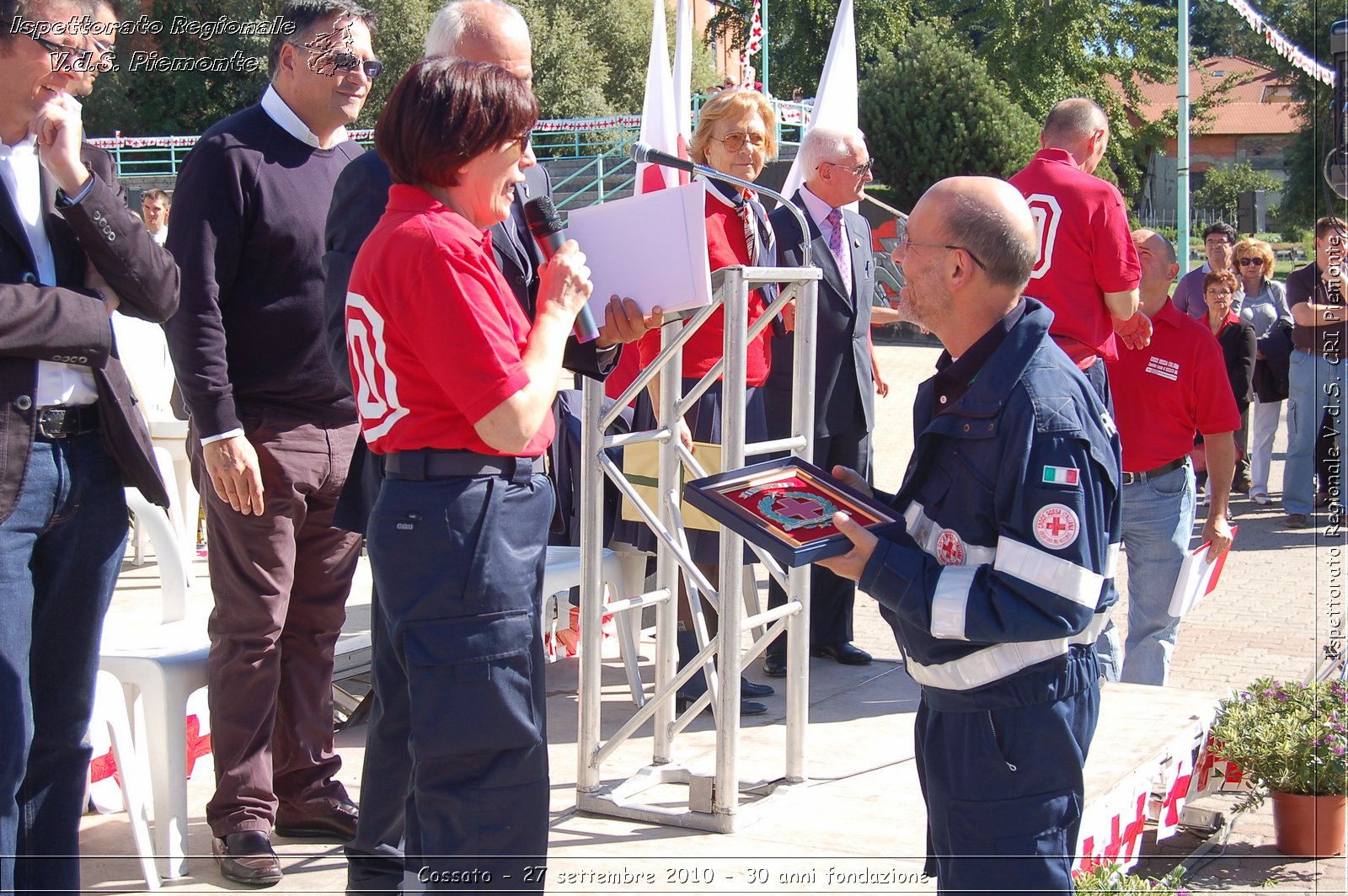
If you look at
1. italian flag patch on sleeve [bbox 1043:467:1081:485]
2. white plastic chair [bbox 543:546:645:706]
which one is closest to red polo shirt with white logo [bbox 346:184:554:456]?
italian flag patch on sleeve [bbox 1043:467:1081:485]

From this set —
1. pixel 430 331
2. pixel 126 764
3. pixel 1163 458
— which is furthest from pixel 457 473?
pixel 1163 458

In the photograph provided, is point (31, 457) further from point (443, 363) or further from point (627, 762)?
point (627, 762)

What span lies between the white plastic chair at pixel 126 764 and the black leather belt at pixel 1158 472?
3.85 m

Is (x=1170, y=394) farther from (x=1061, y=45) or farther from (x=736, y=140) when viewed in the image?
(x=1061, y=45)

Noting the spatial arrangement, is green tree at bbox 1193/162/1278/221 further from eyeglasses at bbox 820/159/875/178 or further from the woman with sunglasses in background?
eyeglasses at bbox 820/159/875/178

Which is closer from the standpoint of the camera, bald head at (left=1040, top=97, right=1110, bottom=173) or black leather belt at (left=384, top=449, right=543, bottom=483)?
black leather belt at (left=384, top=449, right=543, bottom=483)

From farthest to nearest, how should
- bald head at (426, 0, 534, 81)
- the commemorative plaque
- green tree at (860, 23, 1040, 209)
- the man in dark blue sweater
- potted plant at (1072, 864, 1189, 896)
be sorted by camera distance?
green tree at (860, 23, 1040, 209)
the man in dark blue sweater
bald head at (426, 0, 534, 81)
potted plant at (1072, 864, 1189, 896)
the commemorative plaque

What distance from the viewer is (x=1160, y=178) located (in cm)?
6888

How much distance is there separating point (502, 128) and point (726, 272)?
1.33 metres

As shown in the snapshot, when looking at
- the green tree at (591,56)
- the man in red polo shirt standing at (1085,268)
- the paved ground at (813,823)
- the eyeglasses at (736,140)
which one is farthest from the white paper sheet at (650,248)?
the green tree at (591,56)

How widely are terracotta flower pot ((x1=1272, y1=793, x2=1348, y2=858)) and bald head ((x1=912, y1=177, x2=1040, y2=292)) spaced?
2.75 meters

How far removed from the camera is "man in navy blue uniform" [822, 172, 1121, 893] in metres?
2.32

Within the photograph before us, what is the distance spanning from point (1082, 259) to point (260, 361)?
327cm

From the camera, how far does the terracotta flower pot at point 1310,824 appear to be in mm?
4340
